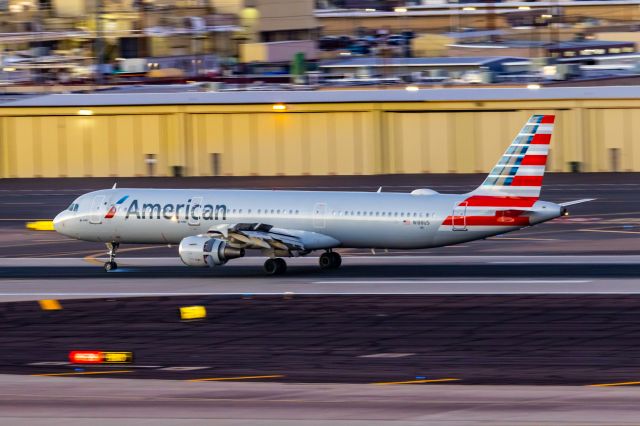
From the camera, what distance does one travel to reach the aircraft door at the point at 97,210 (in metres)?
50.6

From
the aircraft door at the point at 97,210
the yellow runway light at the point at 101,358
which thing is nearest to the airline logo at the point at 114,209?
the aircraft door at the point at 97,210

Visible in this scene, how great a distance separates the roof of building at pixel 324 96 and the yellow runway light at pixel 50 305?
143 ft

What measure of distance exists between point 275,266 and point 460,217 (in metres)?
8.02

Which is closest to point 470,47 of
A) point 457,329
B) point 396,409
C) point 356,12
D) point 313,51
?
point 313,51

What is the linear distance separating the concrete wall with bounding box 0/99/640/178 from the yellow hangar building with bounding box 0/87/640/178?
0.23 feet

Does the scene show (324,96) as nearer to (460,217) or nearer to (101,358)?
(460,217)

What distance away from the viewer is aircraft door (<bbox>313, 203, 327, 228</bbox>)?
48188 mm

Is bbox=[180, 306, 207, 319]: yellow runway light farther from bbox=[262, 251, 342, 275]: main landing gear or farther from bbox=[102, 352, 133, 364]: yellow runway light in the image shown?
bbox=[262, 251, 342, 275]: main landing gear

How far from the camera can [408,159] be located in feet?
277

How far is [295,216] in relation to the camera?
48656mm

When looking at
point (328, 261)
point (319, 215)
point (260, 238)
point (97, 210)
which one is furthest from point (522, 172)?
point (97, 210)

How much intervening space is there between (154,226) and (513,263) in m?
15.4

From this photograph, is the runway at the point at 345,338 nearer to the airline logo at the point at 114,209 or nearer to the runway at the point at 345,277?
the runway at the point at 345,277

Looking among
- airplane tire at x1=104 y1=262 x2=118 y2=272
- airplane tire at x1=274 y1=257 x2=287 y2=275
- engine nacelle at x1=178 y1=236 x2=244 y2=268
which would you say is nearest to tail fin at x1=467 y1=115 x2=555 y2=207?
airplane tire at x1=274 y1=257 x2=287 y2=275
